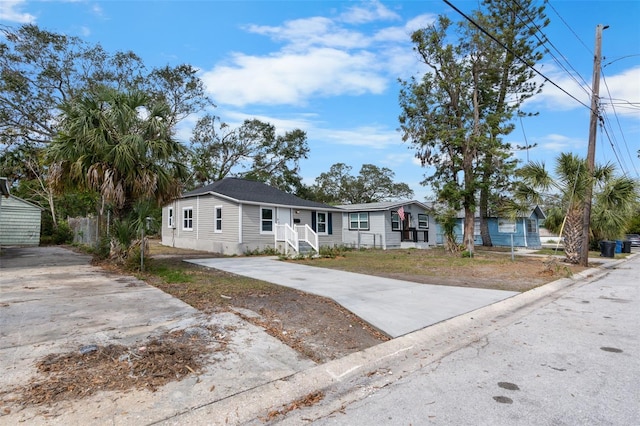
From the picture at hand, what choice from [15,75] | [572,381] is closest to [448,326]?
[572,381]

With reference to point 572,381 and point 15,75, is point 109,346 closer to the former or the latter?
point 572,381

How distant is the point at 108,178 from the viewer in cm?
1014

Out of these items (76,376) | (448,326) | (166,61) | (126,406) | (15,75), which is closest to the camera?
(126,406)

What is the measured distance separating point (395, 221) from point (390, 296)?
18.8 meters

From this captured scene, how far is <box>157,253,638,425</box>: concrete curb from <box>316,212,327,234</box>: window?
1485cm

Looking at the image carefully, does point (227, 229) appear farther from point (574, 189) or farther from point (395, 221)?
point (574, 189)

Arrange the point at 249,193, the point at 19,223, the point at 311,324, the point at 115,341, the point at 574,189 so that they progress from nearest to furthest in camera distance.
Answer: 1. the point at 115,341
2. the point at 311,324
3. the point at 574,189
4. the point at 249,193
5. the point at 19,223

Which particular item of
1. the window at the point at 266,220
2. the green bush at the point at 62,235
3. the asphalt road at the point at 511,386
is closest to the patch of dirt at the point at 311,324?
the asphalt road at the point at 511,386

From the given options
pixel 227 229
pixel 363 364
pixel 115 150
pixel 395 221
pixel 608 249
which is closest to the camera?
pixel 363 364

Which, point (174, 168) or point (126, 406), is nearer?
point (126, 406)

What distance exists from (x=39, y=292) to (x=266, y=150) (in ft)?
103

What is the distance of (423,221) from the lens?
2750 centimetres

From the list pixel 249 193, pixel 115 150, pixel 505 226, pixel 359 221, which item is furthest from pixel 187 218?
pixel 505 226

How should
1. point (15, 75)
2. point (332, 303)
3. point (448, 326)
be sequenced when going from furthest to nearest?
point (15, 75) < point (332, 303) < point (448, 326)
